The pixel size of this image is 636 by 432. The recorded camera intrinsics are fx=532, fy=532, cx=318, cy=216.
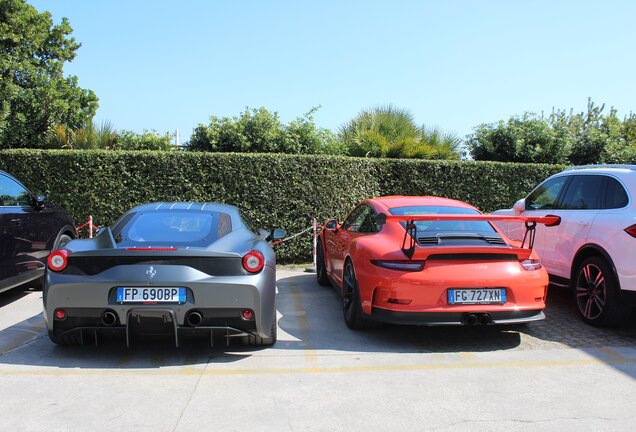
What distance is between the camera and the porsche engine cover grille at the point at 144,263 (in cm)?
425

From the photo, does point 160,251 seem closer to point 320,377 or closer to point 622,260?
point 320,377

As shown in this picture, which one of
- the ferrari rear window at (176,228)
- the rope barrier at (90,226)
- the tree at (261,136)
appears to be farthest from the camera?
the tree at (261,136)

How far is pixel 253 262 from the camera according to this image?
14.4ft

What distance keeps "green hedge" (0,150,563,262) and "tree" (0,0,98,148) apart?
3589 millimetres

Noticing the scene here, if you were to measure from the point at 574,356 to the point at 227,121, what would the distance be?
30.2 ft

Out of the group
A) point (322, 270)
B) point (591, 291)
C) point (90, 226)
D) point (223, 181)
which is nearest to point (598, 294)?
point (591, 291)

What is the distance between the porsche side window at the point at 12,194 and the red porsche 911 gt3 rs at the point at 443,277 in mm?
4468

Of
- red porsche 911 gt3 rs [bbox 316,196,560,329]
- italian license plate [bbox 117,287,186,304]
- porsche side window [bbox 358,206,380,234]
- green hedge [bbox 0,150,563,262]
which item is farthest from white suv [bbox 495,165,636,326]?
green hedge [bbox 0,150,563,262]

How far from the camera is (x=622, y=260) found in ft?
17.3

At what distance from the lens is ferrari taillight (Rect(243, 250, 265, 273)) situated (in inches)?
172

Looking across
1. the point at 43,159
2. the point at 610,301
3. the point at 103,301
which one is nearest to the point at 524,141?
the point at 610,301

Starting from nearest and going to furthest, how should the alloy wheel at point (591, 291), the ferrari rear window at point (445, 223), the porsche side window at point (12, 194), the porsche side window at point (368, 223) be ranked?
the ferrari rear window at point (445, 223) → the alloy wheel at point (591, 291) → the porsche side window at point (368, 223) → the porsche side window at point (12, 194)

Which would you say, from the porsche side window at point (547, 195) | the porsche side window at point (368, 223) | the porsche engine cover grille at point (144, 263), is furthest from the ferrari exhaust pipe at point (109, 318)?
the porsche side window at point (547, 195)

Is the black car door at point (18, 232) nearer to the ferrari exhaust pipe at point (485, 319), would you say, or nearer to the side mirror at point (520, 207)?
the ferrari exhaust pipe at point (485, 319)
